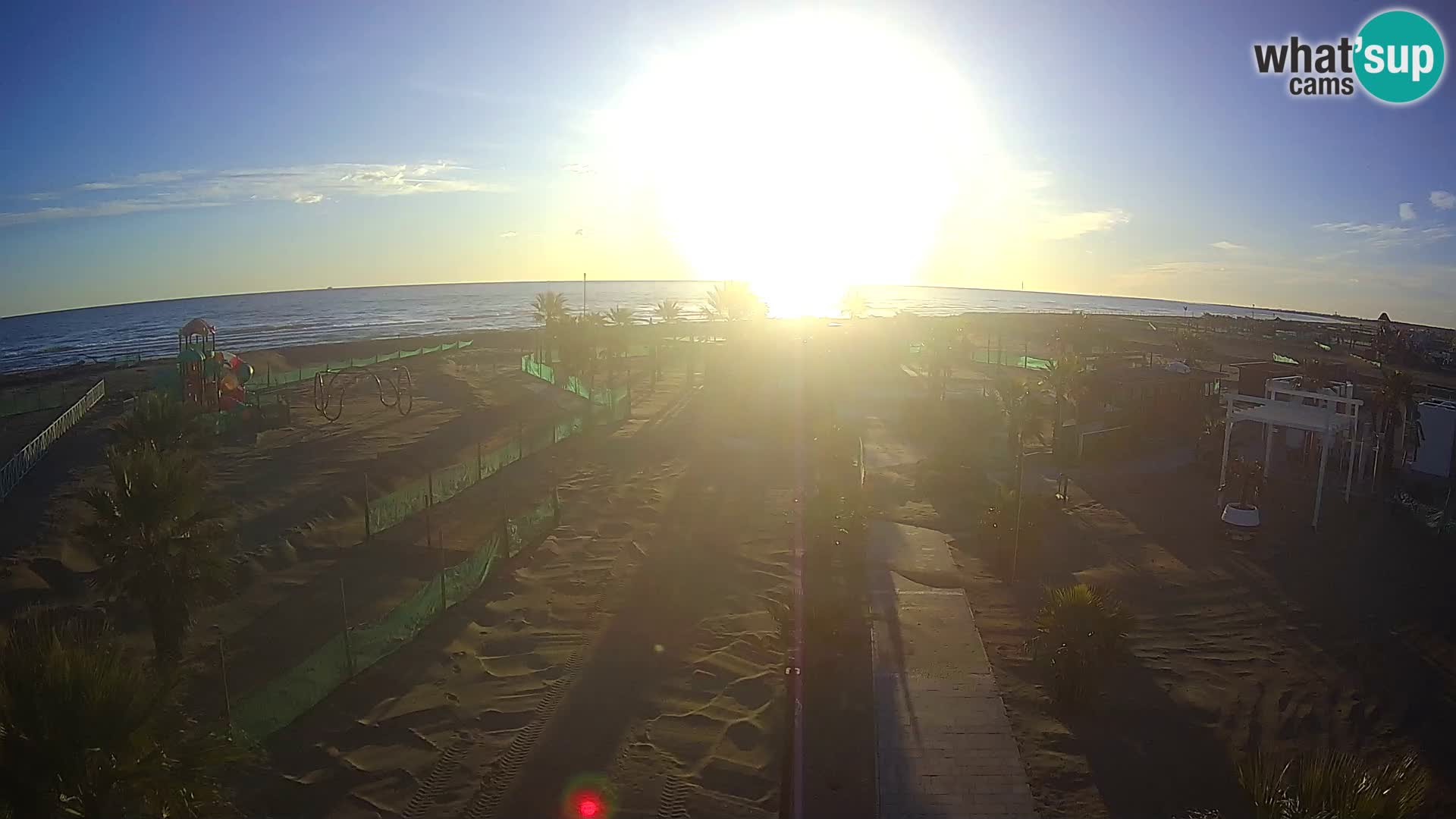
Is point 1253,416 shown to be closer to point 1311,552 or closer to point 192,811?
point 1311,552

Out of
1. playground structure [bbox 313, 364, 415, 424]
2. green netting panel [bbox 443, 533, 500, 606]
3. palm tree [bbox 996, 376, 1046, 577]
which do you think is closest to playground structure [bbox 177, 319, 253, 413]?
playground structure [bbox 313, 364, 415, 424]

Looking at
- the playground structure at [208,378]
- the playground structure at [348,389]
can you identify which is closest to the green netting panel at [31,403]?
the playground structure at [208,378]

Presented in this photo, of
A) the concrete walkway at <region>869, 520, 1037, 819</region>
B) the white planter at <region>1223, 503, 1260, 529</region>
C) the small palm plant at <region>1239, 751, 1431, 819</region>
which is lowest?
the concrete walkway at <region>869, 520, 1037, 819</region>

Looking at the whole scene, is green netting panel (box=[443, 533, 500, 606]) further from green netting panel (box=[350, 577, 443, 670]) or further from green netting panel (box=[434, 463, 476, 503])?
green netting panel (box=[434, 463, 476, 503])

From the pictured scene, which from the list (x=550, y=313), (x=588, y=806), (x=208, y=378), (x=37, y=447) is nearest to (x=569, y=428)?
(x=208, y=378)

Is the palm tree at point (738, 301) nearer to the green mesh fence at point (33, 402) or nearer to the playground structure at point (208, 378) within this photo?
the playground structure at point (208, 378)

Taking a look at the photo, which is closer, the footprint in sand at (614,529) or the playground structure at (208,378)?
the footprint in sand at (614,529)

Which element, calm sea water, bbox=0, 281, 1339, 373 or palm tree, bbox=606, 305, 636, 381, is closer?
palm tree, bbox=606, 305, 636, 381
